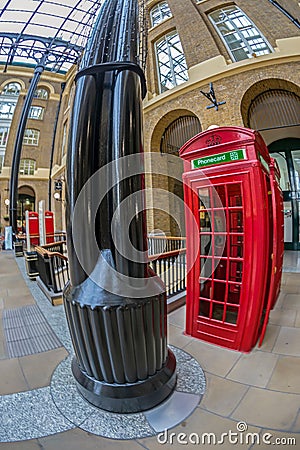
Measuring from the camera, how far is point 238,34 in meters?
9.21

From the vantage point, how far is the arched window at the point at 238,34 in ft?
28.2

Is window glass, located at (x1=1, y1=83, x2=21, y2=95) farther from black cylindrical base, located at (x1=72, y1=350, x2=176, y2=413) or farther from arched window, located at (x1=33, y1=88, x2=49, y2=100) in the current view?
black cylindrical base, located at (x1=72, y1=350, x2=176, y2=413)

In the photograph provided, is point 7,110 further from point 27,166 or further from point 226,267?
point 226,267

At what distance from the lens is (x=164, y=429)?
162 cm

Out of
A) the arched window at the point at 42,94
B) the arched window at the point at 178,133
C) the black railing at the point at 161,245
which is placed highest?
the arched window at the point at 42,94

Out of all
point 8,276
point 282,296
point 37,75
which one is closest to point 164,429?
point 282,296

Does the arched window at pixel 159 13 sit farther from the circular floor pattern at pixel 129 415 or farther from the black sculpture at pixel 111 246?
the circular floor pattern at pixel 129 415

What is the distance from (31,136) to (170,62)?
16768 mm

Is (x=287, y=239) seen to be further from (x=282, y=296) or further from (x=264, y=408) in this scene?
(x=264, y=408)

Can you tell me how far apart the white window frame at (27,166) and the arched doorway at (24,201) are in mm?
1390

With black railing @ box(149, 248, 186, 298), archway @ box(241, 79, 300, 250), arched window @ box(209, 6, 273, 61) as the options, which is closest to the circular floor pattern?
black railing @ box(149, 248, 186, 298)

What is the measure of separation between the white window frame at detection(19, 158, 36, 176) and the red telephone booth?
22.7 m

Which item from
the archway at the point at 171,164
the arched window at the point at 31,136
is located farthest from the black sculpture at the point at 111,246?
the arched window at the point at 31,136

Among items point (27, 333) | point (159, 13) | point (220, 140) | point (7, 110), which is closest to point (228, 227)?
point (220, 140)
